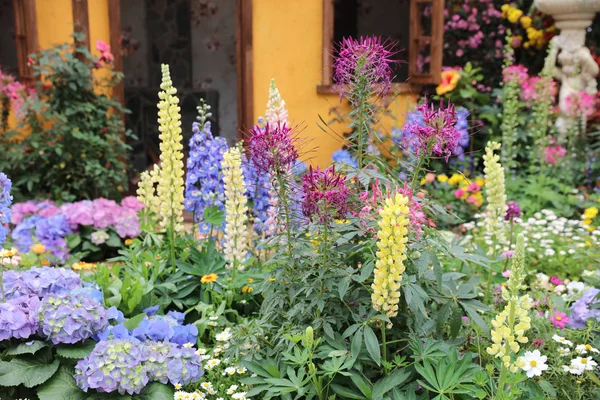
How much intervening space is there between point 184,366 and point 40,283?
729 mm

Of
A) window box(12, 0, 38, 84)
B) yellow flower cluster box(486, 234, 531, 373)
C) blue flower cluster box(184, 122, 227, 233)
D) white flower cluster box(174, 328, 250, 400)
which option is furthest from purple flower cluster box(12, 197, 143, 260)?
yellow flower cluster box(486, 234, 531, 373)

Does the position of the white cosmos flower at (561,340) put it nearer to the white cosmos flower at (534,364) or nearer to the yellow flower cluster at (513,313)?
the white cosmos flower at (534,364)

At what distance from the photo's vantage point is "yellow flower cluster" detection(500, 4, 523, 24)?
7395 mm

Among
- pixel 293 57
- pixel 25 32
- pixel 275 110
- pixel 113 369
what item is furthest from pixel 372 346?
pixel 25 32

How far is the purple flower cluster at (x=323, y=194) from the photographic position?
Answer: 235 cm

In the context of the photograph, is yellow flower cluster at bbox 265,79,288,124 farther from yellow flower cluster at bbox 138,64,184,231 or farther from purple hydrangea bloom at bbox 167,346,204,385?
purple hydrangea bloom at bbox 167,346,204,385

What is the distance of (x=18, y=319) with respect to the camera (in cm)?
265

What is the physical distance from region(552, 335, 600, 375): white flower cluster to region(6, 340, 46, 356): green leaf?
81.3 inches

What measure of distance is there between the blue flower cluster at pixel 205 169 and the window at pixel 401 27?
1667 millimetres

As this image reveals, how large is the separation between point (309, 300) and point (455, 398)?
0.64 metres

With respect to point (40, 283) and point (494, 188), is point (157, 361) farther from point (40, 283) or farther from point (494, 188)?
point (494, 188)

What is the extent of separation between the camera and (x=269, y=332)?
2713mm

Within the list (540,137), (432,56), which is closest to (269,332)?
(540,137)

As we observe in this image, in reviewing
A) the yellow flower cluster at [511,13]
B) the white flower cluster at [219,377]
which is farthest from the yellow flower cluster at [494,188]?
the yellow flower cluster at [511,13]
